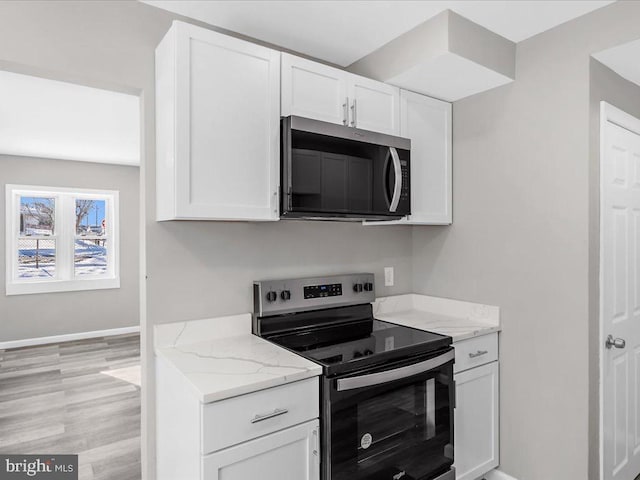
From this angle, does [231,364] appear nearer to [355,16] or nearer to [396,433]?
[396,433]

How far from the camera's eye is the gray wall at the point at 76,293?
17.1ft

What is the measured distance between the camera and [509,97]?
225 cm

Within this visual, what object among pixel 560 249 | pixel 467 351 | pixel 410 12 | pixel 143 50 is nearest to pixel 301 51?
pixel 410 12

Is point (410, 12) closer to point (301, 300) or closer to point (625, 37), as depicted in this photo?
point (625, 37)

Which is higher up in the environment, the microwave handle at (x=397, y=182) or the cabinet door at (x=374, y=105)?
the cabinet door at (x=374, y=105)

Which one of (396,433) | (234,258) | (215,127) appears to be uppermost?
(215,127)

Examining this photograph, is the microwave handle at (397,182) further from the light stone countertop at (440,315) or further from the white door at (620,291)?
the white door at (620,291)

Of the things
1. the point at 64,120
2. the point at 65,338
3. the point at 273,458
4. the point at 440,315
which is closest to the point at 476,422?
the point at 440,315

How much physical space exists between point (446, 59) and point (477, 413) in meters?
1.80

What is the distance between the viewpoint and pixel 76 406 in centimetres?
340

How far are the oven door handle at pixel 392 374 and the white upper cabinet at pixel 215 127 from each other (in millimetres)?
762

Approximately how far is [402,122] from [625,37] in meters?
1.02

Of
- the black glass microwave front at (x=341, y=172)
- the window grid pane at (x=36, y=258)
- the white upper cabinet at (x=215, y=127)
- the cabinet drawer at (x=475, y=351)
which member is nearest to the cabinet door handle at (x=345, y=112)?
the black glass microwave front at (x=341, y=172)

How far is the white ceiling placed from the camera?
1861mm
